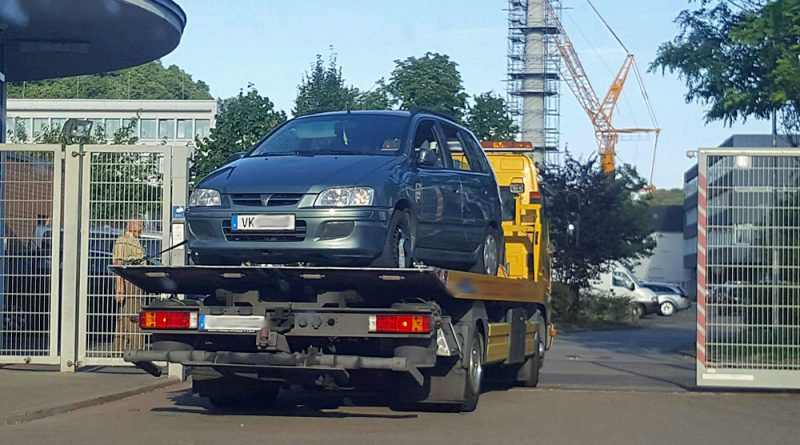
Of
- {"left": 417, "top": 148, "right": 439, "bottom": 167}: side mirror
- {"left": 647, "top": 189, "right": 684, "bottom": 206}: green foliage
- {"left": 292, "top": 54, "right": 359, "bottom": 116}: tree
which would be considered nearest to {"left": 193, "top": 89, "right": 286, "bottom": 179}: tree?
{"left": 292, "top": 54, "right": 359, "bottom": 116}: tree

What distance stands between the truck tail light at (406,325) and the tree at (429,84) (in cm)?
1993

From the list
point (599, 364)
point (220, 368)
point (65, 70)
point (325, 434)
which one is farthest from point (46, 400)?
point (65, 70)

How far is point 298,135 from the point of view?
1196 cm

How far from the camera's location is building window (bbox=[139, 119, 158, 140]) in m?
72.4

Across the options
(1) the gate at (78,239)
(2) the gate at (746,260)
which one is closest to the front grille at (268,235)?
(1) the gate at (78,239)

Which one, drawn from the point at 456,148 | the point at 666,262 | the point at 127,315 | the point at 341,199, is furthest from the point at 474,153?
the point at 666,262

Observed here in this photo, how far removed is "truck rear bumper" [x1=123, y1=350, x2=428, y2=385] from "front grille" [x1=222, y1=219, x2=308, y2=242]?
3.30 ft

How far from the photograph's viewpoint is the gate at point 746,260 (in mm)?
14203

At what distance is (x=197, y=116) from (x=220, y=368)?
63.0 m

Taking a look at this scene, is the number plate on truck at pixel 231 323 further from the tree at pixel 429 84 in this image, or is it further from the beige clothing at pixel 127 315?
the tree at pixel 429 84

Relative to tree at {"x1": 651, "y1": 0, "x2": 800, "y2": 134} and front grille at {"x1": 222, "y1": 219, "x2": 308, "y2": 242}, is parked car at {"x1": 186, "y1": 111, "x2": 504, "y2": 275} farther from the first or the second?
tree at {"x1": 651, "y1": 0, "x2": 800, "y2": 134}

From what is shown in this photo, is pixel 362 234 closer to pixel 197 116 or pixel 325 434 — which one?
pixel 325 434

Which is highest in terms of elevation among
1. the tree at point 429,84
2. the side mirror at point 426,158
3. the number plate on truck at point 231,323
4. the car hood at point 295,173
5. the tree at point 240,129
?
the tree at point 429,84

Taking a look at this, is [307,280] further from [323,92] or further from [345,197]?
[323,92]
